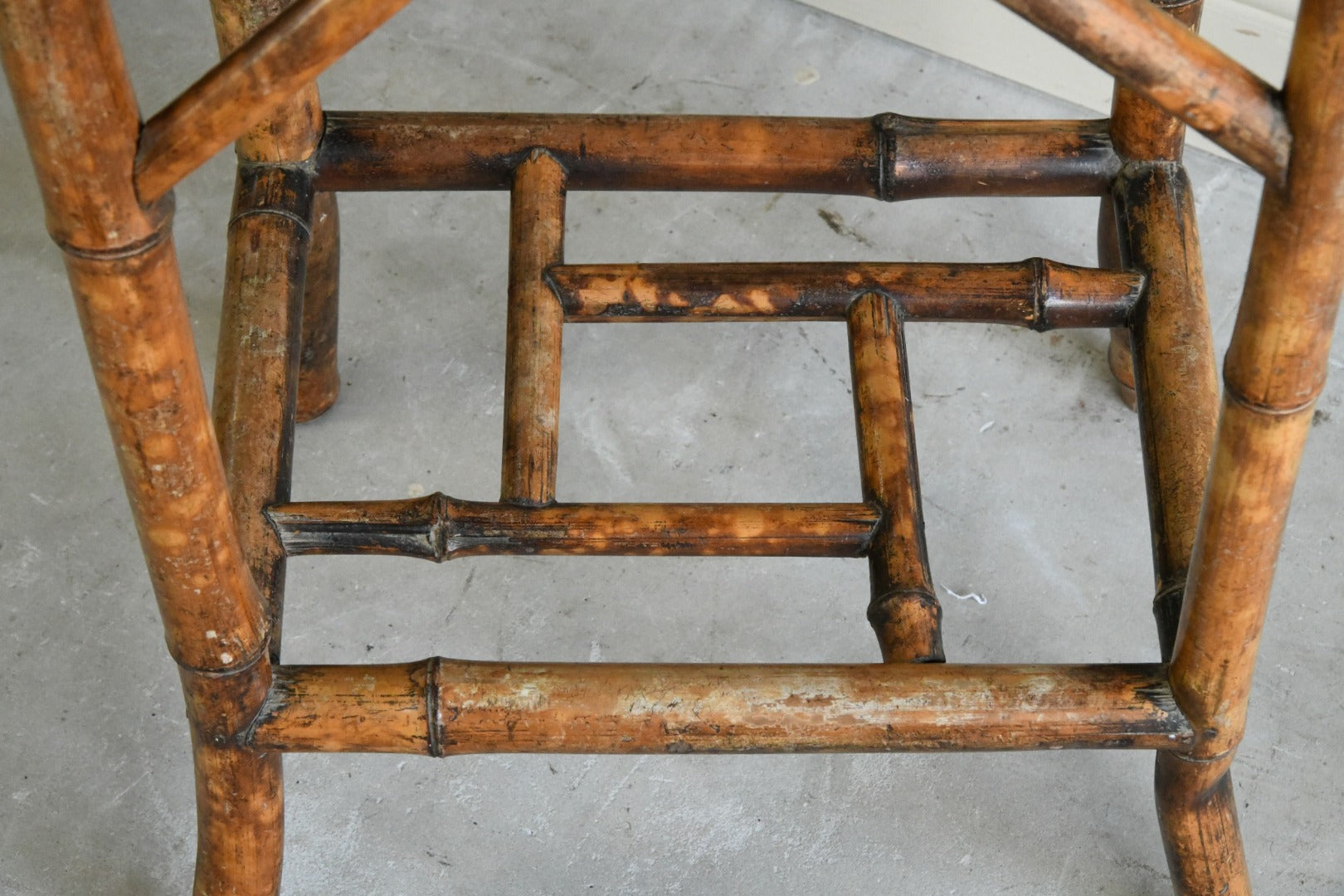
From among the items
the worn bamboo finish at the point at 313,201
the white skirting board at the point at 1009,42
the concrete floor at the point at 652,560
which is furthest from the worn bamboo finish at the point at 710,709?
the white skirting board at the point at 1009,42

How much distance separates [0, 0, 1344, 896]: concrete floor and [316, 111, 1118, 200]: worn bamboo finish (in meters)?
0.36

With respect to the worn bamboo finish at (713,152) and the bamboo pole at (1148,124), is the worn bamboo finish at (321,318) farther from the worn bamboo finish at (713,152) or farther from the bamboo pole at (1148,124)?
the bamboo pole at (1148,124)

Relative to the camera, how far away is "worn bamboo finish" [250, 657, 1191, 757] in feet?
3.34

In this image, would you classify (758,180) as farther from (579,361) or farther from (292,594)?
(292,594)

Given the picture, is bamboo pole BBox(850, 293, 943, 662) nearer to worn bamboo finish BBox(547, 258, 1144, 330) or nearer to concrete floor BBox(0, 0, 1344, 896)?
worn bamboo finish BBox(547, 258, 1144, 330)

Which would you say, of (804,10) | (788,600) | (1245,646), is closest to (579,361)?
(788,600)

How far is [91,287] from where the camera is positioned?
0.80 meters

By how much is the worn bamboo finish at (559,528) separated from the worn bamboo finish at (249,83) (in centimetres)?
39

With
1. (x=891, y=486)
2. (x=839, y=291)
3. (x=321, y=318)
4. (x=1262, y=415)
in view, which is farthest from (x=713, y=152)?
(x=1262, y=415)

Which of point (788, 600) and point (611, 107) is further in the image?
point (611, 107)

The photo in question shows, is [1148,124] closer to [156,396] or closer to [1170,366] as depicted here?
[1170,366]

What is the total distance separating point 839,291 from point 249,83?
61 centimetres

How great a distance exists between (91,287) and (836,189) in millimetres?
680

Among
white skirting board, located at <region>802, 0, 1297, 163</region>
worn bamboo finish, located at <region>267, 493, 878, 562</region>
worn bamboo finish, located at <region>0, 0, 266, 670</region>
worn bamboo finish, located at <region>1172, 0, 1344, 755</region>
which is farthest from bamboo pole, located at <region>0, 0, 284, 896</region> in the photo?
white skirting board, located at <region>802, 0, 1297, 163</region>
